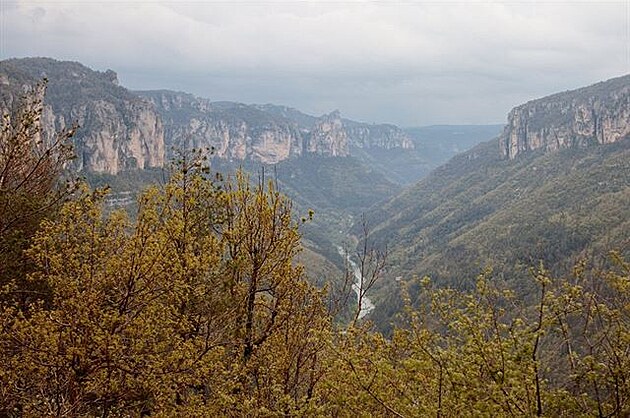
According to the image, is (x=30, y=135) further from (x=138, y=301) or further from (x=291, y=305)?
(x=291, y=305)

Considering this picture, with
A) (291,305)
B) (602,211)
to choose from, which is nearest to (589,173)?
(602,211)

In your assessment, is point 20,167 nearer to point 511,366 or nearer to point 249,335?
point 249,335

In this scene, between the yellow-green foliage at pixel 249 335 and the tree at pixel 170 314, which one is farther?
the tree at pixel 170 314

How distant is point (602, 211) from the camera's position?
472 feet

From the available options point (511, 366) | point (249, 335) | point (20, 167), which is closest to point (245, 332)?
point (249, 335)

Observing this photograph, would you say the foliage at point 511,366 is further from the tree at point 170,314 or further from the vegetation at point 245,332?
the tree at point 170,314

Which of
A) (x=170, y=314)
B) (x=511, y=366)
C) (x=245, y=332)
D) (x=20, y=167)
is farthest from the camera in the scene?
(x=245, y=332)

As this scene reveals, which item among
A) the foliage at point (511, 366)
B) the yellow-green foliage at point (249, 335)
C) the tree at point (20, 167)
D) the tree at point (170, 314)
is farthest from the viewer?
the tree at point (20, 167)

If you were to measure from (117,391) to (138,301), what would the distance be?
2.06 m

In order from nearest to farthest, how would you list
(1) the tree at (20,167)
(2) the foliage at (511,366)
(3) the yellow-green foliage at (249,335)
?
1. (2) the foliage at (511,366)
2. (3) the yellow-green foliage at (249,335)
3. (1) the tree at (20,167)

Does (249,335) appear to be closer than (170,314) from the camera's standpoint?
No

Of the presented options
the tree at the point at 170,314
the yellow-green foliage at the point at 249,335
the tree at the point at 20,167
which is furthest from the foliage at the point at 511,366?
the tree at the point at 20,167

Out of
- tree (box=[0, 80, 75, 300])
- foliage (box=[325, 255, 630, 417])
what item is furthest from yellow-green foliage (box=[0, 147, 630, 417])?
tree (box=[0, 80, 75, 300])

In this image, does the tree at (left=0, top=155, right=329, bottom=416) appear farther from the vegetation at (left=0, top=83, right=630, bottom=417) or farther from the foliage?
the foliage
